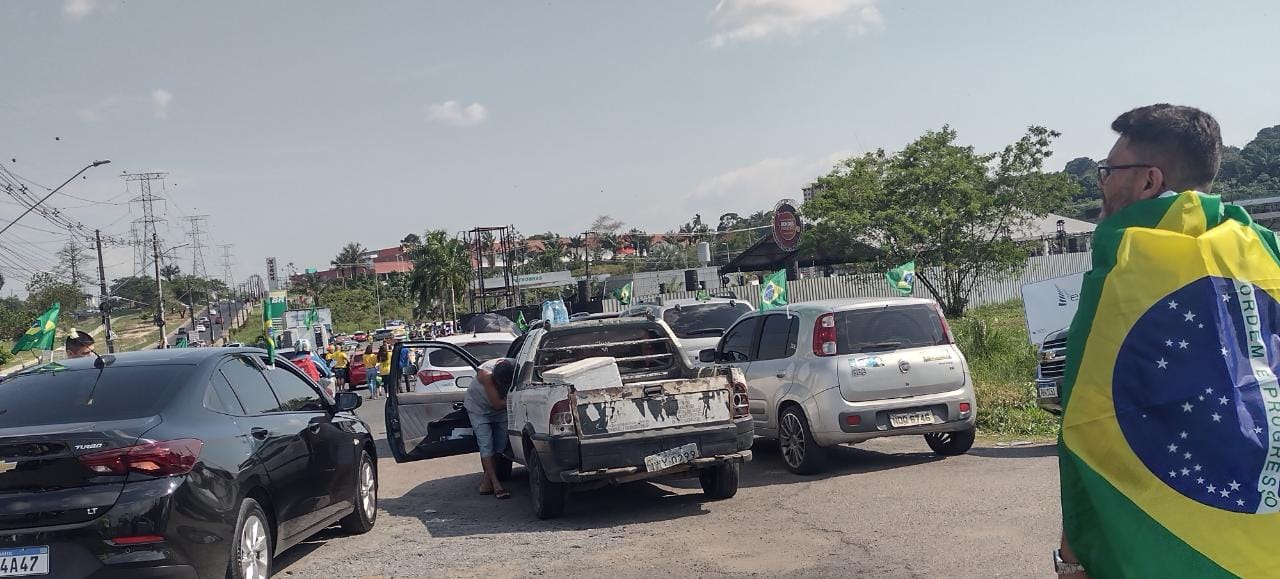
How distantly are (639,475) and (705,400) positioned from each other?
2.83 feet

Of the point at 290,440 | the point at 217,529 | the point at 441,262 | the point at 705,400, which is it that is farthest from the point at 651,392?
the point at 441,262

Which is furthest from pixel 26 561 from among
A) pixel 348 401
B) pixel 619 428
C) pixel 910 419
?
pixel 910 419

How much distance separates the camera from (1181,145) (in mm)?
2764

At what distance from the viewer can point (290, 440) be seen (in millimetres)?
7285

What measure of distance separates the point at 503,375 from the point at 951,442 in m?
4.66

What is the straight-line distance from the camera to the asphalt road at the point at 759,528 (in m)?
6.89

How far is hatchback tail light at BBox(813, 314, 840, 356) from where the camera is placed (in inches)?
407

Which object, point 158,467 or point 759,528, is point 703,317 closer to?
point 759,528

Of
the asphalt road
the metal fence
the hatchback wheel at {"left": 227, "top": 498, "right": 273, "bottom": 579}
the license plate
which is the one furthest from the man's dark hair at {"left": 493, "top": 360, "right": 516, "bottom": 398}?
the metal fence

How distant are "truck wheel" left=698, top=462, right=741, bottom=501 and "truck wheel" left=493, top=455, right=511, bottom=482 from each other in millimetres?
2491

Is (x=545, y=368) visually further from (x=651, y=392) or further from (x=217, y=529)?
(x=217, y=529)

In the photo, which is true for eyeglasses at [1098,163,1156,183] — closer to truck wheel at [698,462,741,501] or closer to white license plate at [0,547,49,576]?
white license plate at [0,547,49,576]

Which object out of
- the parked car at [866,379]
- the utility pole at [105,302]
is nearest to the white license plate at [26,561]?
the parked car at [866,379]

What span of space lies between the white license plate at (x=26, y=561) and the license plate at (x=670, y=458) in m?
4.52
